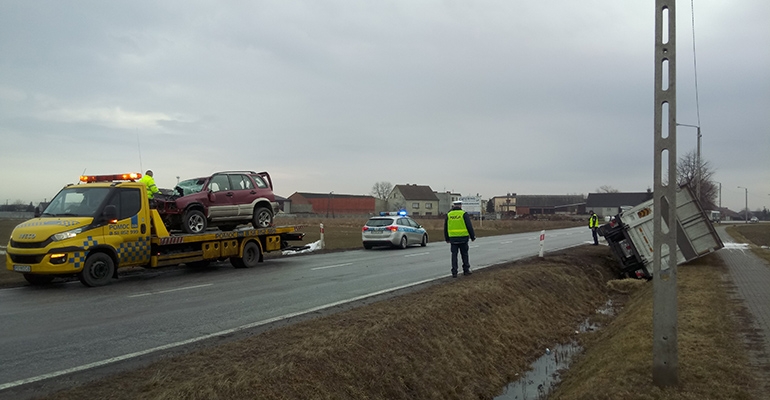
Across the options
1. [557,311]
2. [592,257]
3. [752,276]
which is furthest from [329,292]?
[592,257]

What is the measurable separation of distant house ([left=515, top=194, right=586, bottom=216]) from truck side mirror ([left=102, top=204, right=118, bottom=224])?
445 feet

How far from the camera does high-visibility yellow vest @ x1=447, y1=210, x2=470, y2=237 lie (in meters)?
13.1

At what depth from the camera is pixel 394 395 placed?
612 centimetres

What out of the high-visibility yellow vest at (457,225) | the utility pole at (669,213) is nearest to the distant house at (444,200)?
the high-visibility yellow vest at (457,225)

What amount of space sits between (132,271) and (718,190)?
6761cm

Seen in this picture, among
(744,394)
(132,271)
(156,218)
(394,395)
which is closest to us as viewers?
(744,394)

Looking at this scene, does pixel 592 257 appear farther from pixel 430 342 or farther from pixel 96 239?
pixel 96 239

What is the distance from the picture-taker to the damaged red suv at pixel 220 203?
561 inches

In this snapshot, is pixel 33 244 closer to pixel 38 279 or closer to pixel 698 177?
pixel 38 279

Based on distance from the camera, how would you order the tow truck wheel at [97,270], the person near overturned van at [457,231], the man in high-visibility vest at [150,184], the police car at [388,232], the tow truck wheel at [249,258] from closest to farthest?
the tow truck wheel at [97,270] < the person near overturned van at [457,231] < the man in high-visibility vest at [150,184] < the tow truck wheel at [249,258] < the police car at [388,232]

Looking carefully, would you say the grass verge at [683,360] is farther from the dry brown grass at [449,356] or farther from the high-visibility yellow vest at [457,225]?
the high-visibility yellow vest at [457,225]

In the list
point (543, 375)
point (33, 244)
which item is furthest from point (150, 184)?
point (543, 375)

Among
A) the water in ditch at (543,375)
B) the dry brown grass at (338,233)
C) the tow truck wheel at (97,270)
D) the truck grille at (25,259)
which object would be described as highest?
the truck grille at (25,259)

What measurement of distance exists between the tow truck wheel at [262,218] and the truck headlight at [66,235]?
18.1ft
